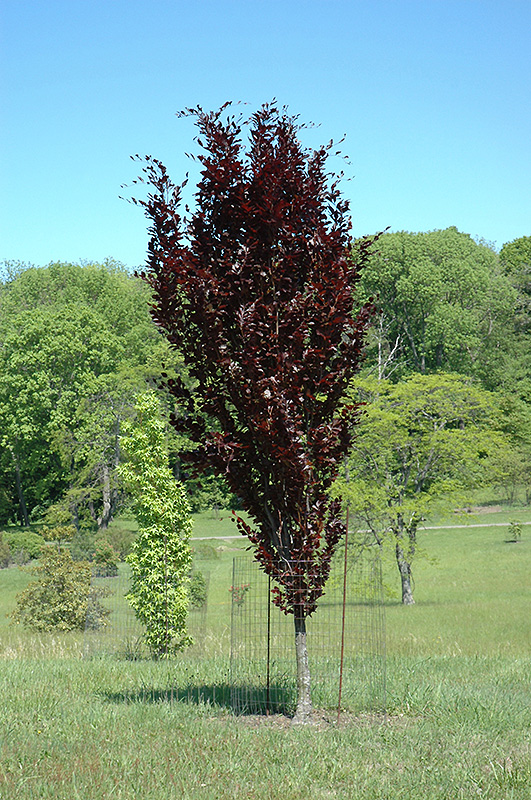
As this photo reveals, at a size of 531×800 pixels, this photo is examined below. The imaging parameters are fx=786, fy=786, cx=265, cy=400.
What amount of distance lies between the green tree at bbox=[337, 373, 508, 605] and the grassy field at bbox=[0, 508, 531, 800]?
757 centimetres

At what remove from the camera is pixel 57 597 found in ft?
59.3

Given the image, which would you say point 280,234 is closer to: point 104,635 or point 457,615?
point 104,635

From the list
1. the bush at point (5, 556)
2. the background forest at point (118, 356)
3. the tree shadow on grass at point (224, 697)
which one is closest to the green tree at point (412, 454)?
the background forest at point (118, 356)

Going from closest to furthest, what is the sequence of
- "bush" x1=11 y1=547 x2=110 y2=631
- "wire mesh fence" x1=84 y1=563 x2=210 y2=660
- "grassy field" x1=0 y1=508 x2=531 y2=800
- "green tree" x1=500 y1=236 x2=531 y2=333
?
"grassy field" x1=0 y1=508 x2=531 y2=800, "wire mesh fence" x1=84 y1=563 x2=210 y2=660, "bush" x1=11 y1=547 x2=110 y2=631, "green tree" x1=500 y1=236 x2=531 y2=333

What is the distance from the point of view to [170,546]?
13.2 meters

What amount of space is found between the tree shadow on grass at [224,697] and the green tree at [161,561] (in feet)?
12.4

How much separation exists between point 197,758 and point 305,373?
3508 mm

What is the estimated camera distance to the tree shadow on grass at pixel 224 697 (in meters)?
7.97

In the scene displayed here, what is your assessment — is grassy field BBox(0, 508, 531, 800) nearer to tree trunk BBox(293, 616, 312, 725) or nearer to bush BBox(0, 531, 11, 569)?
tree trunk BBox(293, 616, 312, 725)

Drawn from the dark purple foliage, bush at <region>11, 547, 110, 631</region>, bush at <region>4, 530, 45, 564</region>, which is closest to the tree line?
the dark purple foliage

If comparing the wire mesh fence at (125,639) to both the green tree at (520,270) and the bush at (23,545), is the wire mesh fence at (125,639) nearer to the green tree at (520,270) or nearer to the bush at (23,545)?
the bush at (23,545)

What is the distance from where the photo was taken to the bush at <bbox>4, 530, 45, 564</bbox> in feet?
111

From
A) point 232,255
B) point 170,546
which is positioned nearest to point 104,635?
point 170,546

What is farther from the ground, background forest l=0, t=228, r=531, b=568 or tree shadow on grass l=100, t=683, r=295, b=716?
background forest l=0, t=228, r=531, b=568
